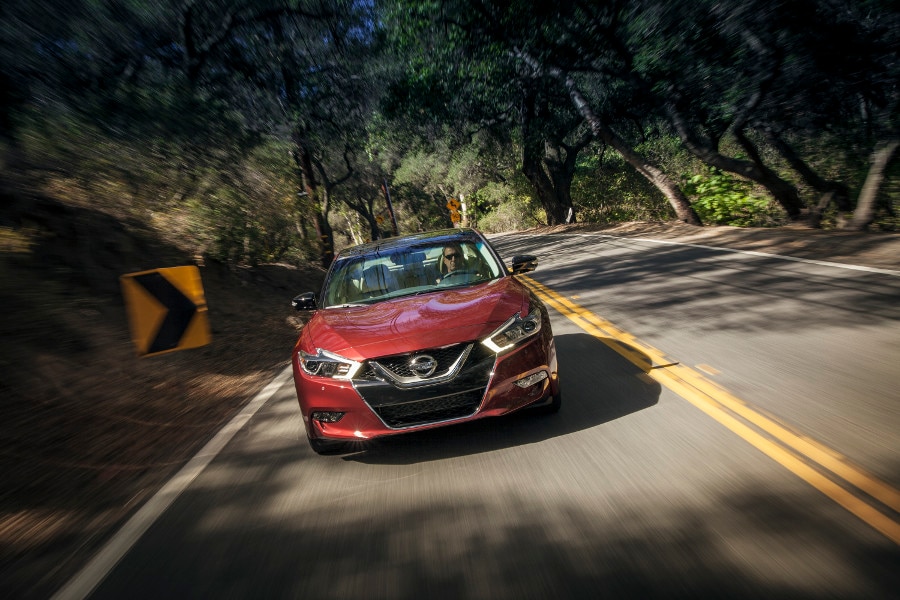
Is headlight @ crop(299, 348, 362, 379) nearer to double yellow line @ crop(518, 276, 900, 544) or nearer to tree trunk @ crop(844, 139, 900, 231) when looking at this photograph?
double yellow line @ crop(518, 276, 900, 544)

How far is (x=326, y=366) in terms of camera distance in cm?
403

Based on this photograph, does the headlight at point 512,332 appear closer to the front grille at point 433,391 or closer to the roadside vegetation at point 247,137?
the front grille at point 433,391

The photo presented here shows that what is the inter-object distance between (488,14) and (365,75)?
4.35m

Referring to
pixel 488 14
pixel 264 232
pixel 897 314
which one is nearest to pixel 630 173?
pixel 488 14

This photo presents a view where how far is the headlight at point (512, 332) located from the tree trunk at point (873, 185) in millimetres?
11121

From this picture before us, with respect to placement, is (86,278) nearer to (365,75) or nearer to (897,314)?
(897,314)

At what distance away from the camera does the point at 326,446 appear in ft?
13.9

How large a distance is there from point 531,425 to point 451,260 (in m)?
1.78

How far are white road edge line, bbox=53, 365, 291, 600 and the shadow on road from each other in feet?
4.01

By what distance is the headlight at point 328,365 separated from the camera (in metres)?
3.92

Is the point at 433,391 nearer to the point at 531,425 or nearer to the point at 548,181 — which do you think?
the point at 531,425

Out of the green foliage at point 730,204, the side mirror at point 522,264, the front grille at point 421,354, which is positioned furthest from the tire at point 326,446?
the green foliage at point 730,204

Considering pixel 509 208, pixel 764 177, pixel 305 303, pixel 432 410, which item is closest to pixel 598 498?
pixel 432 410

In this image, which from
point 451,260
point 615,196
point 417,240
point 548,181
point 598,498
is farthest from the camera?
point 548,181
